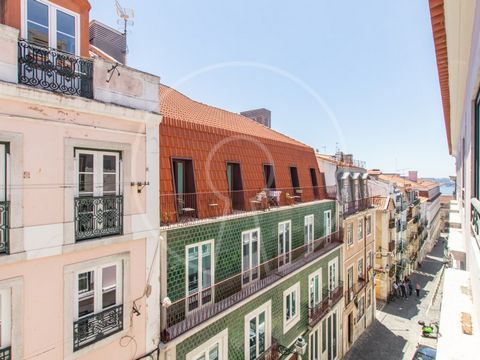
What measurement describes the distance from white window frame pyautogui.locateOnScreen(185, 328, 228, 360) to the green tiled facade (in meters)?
0.15

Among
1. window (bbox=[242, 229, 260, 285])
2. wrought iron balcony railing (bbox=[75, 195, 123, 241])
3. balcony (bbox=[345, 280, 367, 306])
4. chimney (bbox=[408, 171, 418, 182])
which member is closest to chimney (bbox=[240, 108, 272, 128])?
window (bbox=[242, 229, 260, 285])

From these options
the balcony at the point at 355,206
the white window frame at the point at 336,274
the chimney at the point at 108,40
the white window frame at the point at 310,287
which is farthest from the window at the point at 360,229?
the chimney at the point at 108,40

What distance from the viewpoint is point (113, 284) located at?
6547 millimetres

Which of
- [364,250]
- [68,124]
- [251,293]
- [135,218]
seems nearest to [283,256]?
[251,293]

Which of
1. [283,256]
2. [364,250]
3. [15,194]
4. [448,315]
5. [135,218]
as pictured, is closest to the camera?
[448,315]

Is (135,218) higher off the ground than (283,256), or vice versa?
(135,218)

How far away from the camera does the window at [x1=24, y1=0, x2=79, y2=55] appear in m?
5.50

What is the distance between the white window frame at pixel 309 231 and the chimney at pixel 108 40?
10759 mm

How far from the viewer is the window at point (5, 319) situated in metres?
4.98

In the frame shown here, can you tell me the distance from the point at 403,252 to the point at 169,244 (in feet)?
109

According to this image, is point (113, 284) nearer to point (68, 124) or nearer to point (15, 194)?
point (15, 194)

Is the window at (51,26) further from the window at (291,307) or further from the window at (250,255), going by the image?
the window at (291,307)

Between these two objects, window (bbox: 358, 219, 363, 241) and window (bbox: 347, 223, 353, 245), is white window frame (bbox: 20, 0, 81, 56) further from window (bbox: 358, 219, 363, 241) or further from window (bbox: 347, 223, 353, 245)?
window (bbox: 358, 219, 363, 241)

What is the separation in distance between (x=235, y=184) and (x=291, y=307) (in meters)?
6.26
